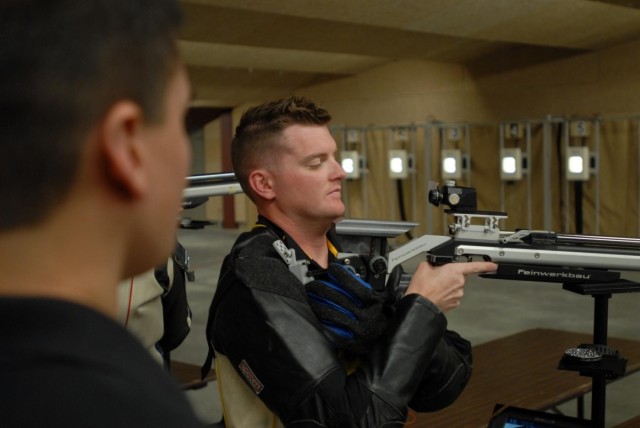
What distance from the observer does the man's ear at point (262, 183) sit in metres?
1.74

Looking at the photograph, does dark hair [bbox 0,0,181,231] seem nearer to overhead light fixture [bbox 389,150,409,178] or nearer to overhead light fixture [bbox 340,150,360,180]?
overhead light fixture [bbox 389,150,409,178]

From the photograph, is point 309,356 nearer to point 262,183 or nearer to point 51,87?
point 262,183

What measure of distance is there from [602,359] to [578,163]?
660cm

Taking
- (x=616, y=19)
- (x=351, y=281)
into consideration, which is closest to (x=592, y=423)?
(x=351, y=281)

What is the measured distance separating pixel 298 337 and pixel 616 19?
6.58m

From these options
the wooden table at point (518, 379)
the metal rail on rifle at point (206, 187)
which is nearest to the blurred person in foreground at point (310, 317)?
the metal rail on rifle at point (206, 187)

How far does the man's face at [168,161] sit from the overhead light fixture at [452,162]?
29.4ft

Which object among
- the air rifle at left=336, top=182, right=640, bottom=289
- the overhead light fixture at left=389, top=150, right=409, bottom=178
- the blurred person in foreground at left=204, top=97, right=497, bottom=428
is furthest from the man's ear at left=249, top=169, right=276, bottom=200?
the overhead light fixture at left=389, top=150, right=409, bottom=178

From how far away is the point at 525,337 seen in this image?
360 centimetres

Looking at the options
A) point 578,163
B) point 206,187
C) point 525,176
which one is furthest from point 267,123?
point 525,176

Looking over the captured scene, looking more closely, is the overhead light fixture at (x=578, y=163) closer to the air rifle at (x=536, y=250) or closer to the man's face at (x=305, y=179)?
the air rifle at (x=536, y=250)

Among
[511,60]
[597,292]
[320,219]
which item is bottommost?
[597,292]

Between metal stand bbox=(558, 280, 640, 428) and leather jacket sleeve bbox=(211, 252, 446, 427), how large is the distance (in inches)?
21.4

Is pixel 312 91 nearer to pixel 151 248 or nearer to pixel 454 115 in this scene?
pixel 454 115
